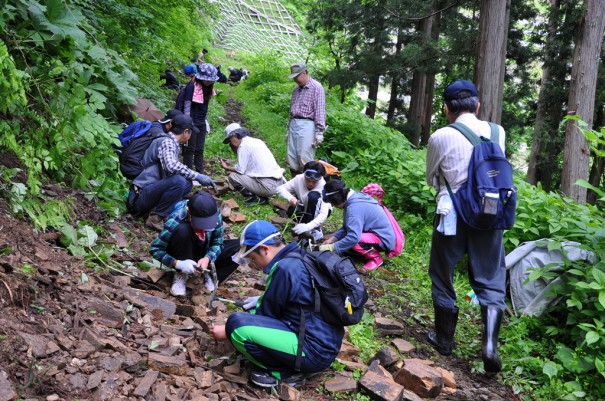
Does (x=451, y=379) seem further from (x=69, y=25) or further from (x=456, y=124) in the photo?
(x=69, y=25)

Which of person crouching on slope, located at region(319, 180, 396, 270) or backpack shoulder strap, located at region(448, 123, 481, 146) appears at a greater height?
backpack shoulder strap, located at region(448, 123, 481, 146)

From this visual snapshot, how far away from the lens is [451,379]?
4004mm

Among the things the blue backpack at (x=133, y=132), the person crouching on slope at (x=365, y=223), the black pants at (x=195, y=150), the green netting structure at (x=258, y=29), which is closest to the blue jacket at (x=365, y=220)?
the person crouching on slope at (x=365, y=223)

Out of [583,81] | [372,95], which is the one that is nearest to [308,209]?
[583,81]

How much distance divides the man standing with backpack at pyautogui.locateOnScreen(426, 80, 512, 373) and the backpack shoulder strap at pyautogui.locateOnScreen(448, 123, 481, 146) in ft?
0.06

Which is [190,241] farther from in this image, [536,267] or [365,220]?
[536,267]

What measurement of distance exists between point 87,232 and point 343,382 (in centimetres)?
271

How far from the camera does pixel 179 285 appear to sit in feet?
15.5

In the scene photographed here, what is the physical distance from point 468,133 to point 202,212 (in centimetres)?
233

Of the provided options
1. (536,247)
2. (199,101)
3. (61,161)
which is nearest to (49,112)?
(61,161)

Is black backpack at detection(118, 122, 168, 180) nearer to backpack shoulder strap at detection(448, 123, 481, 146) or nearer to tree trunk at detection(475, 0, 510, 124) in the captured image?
backpack shoulder strap at detection(448, 123, 481, 146)

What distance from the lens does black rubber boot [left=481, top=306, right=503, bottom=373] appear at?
4.14 metres

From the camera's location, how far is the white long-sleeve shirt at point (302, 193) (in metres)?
6.71

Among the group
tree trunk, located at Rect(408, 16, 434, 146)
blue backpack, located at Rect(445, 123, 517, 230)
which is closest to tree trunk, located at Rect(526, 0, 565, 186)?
tree trunk, located at Rect(408, 16, 434, 146)
